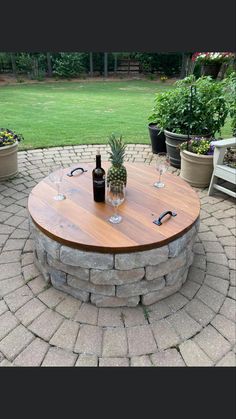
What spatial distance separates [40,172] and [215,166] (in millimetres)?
2545

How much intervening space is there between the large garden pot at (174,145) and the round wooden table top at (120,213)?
1.57 metres

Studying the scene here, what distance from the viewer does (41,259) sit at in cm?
249

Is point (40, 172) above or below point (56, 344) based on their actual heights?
above

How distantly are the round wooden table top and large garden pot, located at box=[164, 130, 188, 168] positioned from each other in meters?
1.57

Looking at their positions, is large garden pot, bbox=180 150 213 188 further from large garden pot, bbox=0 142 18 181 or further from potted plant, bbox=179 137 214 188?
large garden pot, bbox=0 142 18 181

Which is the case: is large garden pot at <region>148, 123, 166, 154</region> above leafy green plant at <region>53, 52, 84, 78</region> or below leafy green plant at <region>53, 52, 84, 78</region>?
below

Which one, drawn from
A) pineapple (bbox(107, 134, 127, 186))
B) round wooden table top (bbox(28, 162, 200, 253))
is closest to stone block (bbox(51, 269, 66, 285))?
round wooden table top (bbox(28, 162, 200, 253))

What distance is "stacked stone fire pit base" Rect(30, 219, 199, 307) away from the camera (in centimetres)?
214

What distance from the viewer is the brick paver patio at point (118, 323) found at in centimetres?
195

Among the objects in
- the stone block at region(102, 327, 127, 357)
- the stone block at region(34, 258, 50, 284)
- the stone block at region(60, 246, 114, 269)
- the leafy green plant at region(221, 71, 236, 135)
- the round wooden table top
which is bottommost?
the stone block at region(102, 327, 127, 357)

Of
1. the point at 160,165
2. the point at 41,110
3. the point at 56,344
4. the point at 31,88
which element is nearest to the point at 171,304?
the point at 56,344

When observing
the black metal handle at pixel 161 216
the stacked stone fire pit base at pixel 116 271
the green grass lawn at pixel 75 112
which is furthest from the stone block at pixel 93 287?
the green grass lawn at pixel 75 112

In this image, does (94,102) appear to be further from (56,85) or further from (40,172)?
(40,172)

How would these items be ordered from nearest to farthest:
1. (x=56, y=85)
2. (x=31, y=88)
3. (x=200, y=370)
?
(x=200, y=370) < (x=31, y=88) < (x=56, y=85)
